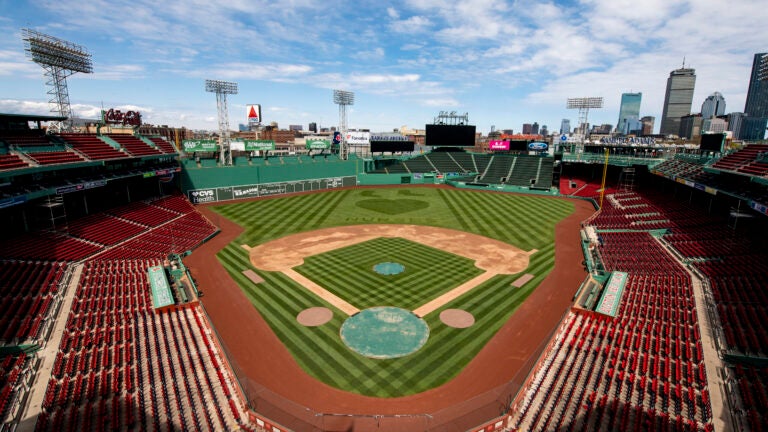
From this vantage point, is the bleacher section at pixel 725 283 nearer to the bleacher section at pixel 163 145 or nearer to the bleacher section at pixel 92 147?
the bleacher section at pixel 92 147

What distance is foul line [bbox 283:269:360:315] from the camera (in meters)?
23.6

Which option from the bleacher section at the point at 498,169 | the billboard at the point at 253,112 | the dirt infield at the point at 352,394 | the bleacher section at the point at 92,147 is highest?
the billboard at the point at 253,112

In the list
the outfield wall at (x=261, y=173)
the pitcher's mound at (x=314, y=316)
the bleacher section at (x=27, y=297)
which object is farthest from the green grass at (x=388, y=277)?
the outfield wall at (x=261, y=173)

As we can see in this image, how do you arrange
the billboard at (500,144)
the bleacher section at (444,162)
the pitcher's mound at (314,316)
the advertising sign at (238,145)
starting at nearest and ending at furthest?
the pitcher's mound at (314,316)
the advertising sign at (238,145)
the bleacher section at (444,162)
the billboard at (500,144)

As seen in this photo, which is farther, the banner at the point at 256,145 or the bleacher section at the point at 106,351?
the banner at the point at 256,145

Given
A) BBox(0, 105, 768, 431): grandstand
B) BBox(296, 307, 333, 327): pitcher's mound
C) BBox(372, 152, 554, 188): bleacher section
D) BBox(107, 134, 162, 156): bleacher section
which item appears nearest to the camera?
BBox(0, 105, 768, 431): grandstand

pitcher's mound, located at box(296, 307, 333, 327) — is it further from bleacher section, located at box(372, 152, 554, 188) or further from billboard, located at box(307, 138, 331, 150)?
bleacher section, located at box(372, 152, 554, 188)

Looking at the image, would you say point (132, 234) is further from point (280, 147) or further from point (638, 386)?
point (280, 147)

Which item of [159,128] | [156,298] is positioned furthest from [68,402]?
[159,128]

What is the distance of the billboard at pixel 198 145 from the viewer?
191ft

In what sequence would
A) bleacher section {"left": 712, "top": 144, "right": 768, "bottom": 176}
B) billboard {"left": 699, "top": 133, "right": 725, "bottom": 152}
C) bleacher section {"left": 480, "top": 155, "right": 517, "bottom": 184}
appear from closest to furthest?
bleacher section {"left": 712, "top": 144, "right": 768, "bottom": 176}
billboard {"left": 699, "top": 133, "right": 725, "bottom": 152}
bleacher section {"left": 480, "top": 155, "right": 517, "bottom": 184}

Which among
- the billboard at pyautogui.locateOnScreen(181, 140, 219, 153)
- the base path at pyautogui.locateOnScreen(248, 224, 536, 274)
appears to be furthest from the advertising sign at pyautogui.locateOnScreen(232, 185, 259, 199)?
the base path at pyautogui.locateOnScreen(248, 224, 536, 274)

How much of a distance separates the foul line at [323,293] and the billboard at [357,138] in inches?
2119

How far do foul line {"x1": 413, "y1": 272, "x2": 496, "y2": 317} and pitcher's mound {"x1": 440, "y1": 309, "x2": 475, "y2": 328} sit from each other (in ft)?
3.10
